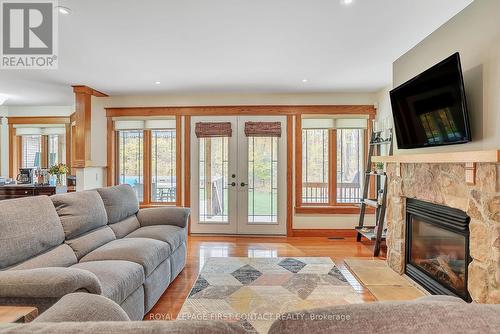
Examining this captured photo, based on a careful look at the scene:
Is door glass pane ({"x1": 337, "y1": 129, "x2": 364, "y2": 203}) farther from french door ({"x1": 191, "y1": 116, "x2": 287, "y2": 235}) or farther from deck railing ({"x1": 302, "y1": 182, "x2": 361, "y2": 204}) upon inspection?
french door ({"x1": 191, "y1": 116, "x2": 287, "y2": 235})

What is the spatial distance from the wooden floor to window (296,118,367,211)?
72cm

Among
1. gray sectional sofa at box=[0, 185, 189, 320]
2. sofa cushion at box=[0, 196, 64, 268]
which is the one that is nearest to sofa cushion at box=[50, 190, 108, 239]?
gray sectional sofa at box=[0, 185, 189, 320]

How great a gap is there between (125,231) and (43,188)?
7.54 feet

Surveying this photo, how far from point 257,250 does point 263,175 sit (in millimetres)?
1358

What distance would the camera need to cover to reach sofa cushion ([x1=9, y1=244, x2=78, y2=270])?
1.82 metres

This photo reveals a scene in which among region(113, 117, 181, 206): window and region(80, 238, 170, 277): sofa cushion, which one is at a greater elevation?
region(113, 117, 181, 206): window

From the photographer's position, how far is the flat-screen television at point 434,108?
217 centimetres

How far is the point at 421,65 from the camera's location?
293cm

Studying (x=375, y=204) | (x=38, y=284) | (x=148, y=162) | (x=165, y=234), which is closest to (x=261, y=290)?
(x=165, y=234)

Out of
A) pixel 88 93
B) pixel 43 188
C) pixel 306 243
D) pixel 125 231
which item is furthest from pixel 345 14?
pixel 43 188

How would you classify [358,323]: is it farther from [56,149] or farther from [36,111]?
[36,111]

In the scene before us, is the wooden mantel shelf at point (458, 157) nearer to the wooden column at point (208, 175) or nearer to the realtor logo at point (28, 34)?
the wooden column at point (208, 175)

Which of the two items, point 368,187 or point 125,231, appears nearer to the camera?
point 125,231

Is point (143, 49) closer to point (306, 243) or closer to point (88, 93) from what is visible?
point (88, 93)
